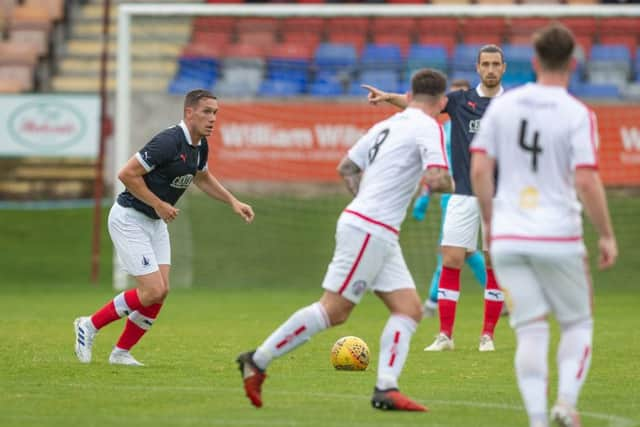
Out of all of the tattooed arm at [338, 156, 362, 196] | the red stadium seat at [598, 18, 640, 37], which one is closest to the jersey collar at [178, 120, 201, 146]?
the tattooed arm at [338, 156, 362, 196]

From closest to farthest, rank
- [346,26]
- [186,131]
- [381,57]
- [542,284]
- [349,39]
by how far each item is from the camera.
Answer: [542,284]
[186,131]
[381,57]
[349,39]
[346,26]

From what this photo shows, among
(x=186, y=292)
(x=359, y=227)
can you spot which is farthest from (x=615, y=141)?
(x=359, y=227)

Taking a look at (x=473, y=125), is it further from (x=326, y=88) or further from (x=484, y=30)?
(x=484, y=30)

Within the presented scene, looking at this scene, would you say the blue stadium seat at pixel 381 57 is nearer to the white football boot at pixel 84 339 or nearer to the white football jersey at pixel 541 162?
the white football boot at pixel 84 339

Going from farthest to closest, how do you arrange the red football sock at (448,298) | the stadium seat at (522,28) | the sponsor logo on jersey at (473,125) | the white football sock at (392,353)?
the stadium seat at (522,28) < the sponsor logo on jersey at (473,125) < the red football sock at (448,298) < the white football sock at (392,353)

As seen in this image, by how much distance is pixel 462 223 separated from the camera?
39.8ft

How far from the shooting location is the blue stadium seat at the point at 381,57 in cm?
2302

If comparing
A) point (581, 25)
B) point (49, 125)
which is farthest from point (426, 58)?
point (49, 125)

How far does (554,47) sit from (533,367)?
1644 mm

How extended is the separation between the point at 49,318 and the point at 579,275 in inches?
386

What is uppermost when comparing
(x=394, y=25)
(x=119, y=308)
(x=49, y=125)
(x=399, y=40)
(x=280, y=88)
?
(x=394, y=25)

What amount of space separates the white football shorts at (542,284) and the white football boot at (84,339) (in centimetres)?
481

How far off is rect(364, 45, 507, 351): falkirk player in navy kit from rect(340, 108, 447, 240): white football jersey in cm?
397

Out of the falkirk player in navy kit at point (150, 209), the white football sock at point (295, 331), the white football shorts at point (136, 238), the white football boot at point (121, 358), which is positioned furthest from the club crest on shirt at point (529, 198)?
the white football boot at point (121, 358)
